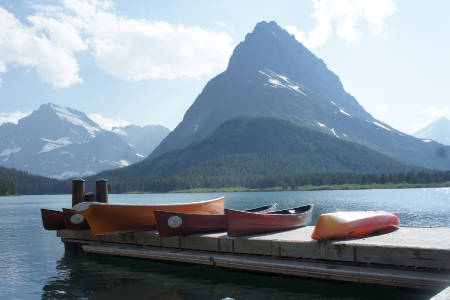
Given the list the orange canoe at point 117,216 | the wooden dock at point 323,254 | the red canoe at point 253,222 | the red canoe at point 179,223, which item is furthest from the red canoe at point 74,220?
the red canoe at point 253,222

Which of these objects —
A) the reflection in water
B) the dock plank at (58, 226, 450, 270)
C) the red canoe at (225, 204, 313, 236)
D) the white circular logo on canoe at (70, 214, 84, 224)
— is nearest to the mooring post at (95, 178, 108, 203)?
the white circular logo on canoe at (70, 214, 84, 224)

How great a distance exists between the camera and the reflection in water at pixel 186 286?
1462 centimetres

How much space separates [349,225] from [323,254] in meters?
1.60

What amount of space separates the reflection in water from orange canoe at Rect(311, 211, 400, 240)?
1769 millimetres

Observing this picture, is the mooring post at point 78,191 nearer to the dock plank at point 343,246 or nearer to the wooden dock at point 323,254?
the wooden dock at point 323,254

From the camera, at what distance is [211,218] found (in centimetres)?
1989

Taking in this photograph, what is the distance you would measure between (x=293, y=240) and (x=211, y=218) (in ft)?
17.1

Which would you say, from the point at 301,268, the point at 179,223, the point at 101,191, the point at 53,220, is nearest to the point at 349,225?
the point at 301,268

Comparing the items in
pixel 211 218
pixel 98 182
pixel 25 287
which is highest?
pixel 98 182

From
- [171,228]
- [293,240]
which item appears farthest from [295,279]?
[171,228]

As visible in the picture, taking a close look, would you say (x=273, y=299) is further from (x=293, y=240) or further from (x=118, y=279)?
(x=118, y=279)

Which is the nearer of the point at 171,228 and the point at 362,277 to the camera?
the point at 362,277

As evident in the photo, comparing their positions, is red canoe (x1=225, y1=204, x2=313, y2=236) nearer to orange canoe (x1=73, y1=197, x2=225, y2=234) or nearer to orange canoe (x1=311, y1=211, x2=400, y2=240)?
orange canoe (x1=311, y1=211, x2=400, y2=240)

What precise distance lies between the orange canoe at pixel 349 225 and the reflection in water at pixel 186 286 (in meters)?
1.77
